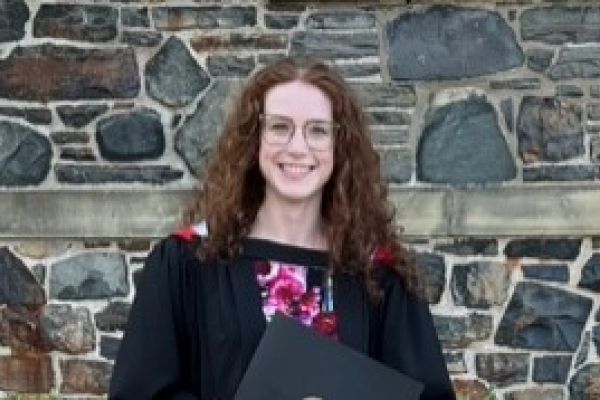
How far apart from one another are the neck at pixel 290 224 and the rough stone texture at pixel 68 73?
2.69 meters

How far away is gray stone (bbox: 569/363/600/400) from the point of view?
16.5 ft

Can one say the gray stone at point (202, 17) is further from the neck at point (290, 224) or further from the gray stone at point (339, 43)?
the neck at point (290, 224)

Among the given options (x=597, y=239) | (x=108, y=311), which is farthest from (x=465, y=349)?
(x=108, y=311)

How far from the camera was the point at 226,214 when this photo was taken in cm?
244

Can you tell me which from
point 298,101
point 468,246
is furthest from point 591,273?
point 298,101

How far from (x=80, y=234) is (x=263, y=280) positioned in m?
2.78

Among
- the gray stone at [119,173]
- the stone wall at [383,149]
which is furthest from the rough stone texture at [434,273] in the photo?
the gray stone at [119,173]

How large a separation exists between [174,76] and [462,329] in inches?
67.1

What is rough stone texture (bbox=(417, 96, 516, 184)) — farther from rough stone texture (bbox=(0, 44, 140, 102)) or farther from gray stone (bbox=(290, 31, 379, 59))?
rough stone texture (bbox=(0, 44, 140, 102))

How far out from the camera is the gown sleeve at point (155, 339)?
234 cm

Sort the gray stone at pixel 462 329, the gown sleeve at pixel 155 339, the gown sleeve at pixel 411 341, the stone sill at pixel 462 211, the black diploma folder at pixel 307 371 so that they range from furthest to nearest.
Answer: the gray stone at pixel 462 329, the stone sill at pixel 462 211, the gown sleeve at pixel 411 341, the gown sleeve at pixel 155 339, the black diploma folder at pixel 307 371

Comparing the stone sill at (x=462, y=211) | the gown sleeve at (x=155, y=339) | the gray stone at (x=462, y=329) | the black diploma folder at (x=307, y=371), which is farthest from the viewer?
the gray stone at (x=462, y=329)

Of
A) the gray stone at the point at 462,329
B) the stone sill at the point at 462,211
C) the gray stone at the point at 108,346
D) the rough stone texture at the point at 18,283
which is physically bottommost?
the gray stone at the point at 108,346

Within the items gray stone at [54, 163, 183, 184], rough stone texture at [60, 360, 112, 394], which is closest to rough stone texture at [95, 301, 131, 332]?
rough stone texture at [60, 360, 112, 394]
